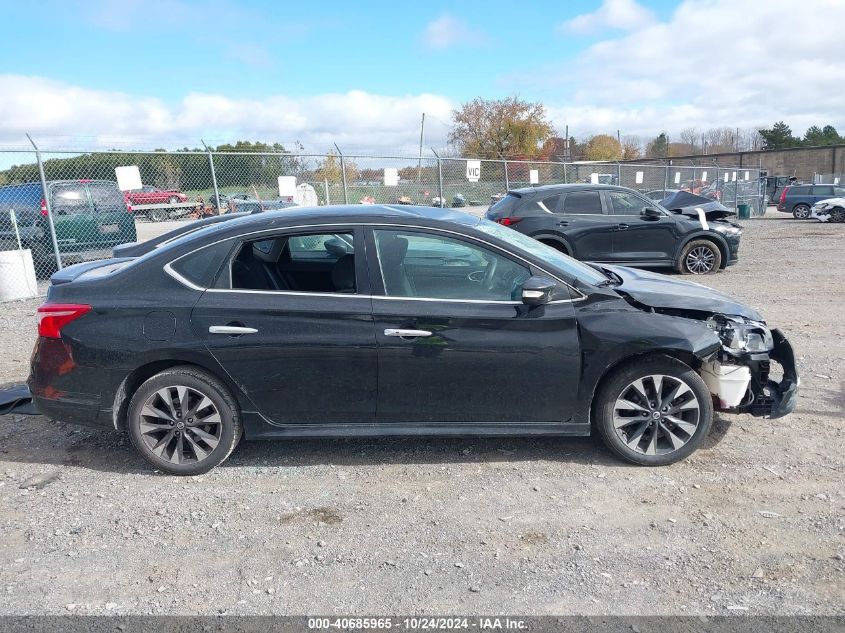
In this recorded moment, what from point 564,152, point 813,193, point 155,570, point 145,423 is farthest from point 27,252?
point 564,152

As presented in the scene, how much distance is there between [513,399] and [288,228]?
5.87 ft

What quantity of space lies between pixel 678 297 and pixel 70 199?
37.8 ft

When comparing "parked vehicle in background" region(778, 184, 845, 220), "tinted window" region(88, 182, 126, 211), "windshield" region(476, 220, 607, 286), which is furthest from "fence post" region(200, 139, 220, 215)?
"parked vehicle in background" region(778, 184, 845, 220)

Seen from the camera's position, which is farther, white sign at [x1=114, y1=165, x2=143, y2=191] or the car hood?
white sign at [x1=114, y1=165, x2=143, y2=191]

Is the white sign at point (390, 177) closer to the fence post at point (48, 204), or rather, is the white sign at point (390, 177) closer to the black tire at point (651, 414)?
the fence post at point (48, 204)

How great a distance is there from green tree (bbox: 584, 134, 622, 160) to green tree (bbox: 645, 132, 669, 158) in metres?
13.4

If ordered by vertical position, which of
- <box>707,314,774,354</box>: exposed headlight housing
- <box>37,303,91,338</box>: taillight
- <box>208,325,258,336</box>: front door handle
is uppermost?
<box>37,303,91,338</box>: taillight

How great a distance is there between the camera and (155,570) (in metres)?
3.27

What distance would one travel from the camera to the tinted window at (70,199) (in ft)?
39.7

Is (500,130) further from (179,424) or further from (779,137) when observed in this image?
(179,424)

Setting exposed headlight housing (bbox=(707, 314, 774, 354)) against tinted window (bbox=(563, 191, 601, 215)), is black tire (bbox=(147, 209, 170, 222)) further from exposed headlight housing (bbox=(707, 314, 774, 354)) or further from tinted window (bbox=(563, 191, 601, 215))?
exposed headlight housing (bbox=(707, 314, 774, 354))

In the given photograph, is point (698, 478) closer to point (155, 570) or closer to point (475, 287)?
point (475, 287)

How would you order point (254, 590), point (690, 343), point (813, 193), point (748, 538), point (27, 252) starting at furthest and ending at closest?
point (813, 193) < point (27, 252) < point (690, 343) < point (748, 538) < point (254, 590)

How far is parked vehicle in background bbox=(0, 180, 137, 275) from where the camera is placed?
11.9 m
